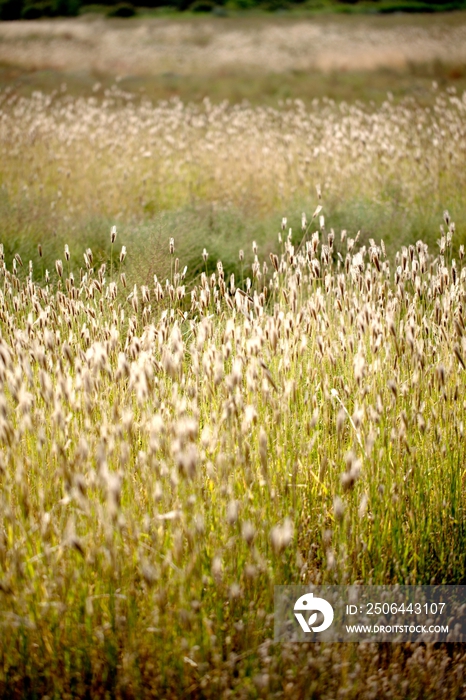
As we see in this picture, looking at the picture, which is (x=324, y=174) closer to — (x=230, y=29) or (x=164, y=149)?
(x=164, y=149)

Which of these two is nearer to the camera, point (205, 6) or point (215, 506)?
point (215, 506)

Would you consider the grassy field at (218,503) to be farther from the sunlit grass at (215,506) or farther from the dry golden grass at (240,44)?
the dry golden grass at (240,44)

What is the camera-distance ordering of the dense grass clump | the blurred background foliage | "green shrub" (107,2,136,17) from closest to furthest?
the dense grass clump < the blurred background foliage < "green shrub" (107,2,136,17)

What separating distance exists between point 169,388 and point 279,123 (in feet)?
26.3

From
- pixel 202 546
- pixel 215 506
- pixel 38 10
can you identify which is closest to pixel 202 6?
pixel 38 10

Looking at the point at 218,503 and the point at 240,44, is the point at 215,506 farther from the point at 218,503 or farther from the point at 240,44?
the point at 240,44

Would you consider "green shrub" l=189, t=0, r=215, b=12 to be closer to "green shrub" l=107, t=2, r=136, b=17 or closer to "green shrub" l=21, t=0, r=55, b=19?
"green shrub" l=107, t=2, r=136, b=17

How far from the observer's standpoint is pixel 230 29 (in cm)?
2239

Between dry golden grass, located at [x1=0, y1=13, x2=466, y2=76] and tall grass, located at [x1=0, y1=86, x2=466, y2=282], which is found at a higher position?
dry golden grass, located at [x1=0, y1=13, x2=466, y2=76]
